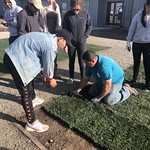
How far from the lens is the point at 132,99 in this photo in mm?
4070

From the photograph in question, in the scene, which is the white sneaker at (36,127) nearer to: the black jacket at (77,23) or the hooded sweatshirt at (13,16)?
the black jacket at (77,23)

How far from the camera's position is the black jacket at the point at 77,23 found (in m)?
4.29

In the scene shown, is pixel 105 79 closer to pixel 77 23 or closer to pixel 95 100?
pixel 95 100

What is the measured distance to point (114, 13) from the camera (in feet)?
59.5

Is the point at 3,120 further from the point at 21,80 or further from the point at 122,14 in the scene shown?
the point at 122,14

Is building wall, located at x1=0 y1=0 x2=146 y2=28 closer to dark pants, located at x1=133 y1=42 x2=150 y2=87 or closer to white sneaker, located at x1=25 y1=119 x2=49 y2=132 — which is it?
dark pants, located at x1=133 y1=42 x2=150 y2=87

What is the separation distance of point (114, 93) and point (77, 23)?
1601mm

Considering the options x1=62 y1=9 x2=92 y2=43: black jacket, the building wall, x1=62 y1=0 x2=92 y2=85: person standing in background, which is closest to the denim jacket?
x1=62 y1=0 x2=92 y2=85: person standing in background

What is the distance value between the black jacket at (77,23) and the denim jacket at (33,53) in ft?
5.89

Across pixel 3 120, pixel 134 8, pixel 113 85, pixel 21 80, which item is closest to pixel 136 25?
pixel 113 85

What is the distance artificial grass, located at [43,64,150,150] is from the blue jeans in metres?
0.09

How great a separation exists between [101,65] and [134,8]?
13.8m

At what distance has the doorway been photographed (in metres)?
17.6

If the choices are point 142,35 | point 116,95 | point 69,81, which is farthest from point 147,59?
point 69,81
